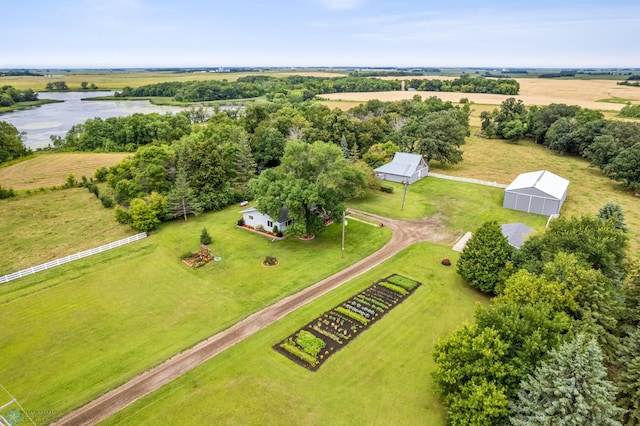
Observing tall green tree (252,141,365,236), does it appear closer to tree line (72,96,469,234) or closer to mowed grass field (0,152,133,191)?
tree line (72,96,469,234)

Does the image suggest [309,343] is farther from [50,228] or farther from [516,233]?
[50,228]

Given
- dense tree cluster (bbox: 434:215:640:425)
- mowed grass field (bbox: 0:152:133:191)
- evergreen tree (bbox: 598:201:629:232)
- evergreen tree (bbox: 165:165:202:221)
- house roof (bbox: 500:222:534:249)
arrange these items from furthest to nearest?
1. mowed grass field (bbox: 0:152:133:191)
2. evergreen tree (bbox: 165:165:202:221)
3. evergreen tree (bbox: 598:201:629:232)
4. house roof (bbox: 500:222:534:249)
5. dense tree cluster (bbox: 434:215:640:425)

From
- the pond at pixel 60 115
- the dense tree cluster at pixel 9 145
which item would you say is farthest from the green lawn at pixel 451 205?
the pond at pixel 60 115

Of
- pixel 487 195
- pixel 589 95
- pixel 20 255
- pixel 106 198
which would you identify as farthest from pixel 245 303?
pixel 589 95

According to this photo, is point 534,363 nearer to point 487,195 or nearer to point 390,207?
point 390,207

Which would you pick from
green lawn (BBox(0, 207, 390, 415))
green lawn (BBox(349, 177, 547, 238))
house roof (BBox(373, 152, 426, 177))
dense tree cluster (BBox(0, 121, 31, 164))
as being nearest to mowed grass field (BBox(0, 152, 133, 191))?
dense tree cluster (BBox(0, 121, 31, 164))

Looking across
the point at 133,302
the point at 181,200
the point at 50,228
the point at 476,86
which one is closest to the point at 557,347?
the point at 133,302
